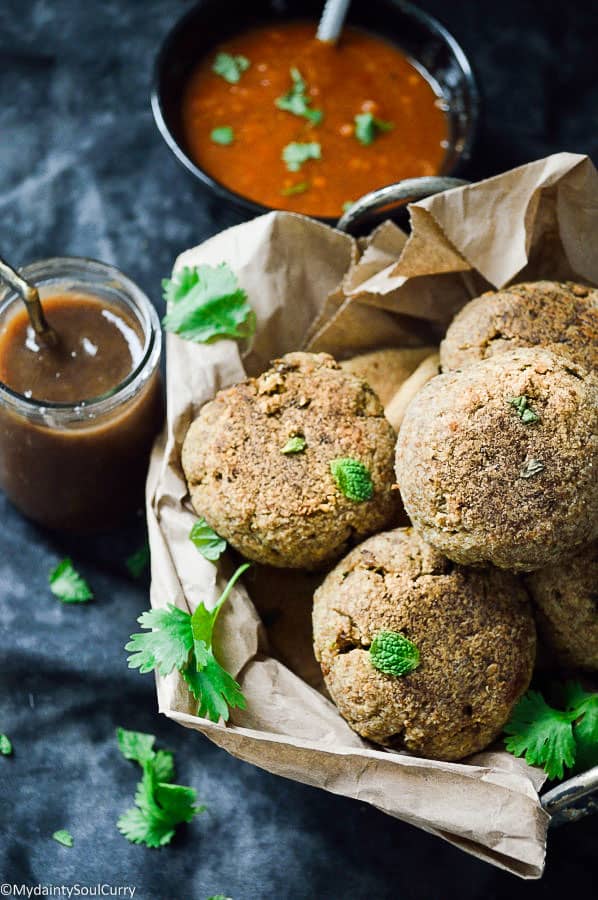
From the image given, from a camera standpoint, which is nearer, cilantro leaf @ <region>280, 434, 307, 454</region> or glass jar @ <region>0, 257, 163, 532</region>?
cilantro leaf @ <region>280, 434, 307, 454</region>

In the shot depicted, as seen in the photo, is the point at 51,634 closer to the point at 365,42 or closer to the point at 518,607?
the point at 518,607

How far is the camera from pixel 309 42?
10.4 ft

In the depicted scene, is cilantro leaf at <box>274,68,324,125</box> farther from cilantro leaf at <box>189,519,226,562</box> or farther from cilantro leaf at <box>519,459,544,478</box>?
cilantro leaf at <box>519,459,544,478</box>

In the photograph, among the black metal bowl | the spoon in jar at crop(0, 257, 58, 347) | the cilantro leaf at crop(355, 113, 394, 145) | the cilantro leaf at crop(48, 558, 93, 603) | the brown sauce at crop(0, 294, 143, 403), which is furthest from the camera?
the cilantro leaf at crop(355, 113, 394, 145)

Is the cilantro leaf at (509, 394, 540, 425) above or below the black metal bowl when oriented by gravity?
above

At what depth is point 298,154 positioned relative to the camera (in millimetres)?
2986

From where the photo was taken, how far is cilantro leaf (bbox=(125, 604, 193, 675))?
2062 mm

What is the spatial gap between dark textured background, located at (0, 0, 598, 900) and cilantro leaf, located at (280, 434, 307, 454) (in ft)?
2.42

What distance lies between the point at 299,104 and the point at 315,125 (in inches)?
3.1

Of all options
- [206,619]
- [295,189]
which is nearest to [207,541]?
[206,619]

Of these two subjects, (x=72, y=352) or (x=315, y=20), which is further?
(x=315, y=20)

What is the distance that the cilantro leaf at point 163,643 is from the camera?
2.06 m

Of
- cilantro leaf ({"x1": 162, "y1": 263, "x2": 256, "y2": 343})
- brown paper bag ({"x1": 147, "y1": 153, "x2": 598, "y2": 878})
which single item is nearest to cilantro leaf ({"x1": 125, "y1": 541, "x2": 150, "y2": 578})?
brown paper bag ({"x1": 147, "y1": 153, "x2": 598, "y2": 878})

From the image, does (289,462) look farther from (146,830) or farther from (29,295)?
(146,830)
